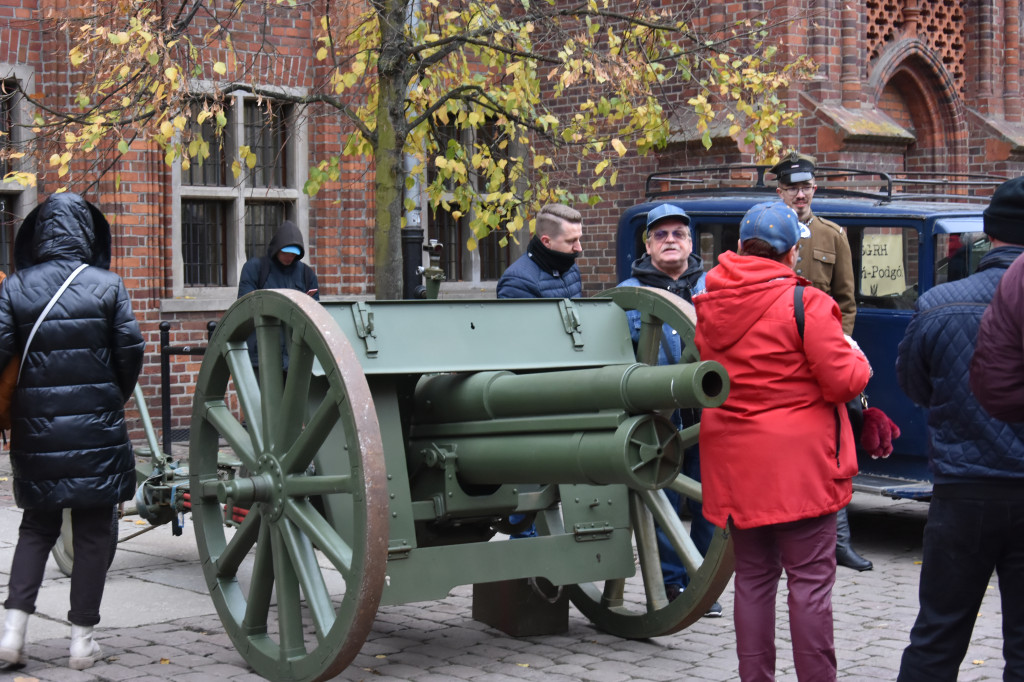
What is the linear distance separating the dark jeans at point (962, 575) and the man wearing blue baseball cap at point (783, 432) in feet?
Answer: 0.92

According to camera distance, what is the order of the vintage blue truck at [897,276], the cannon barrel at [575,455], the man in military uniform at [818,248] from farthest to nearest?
1. the vintage blue truck at [897,276]
2. the man in military uniform at [818,248]
3. the cannon barrel at [575,455]

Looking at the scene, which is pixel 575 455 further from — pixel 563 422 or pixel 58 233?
pixel 58 233

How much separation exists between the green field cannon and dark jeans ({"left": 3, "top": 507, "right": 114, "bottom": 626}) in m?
0.41

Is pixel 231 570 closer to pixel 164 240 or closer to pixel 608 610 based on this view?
pixel 608 610

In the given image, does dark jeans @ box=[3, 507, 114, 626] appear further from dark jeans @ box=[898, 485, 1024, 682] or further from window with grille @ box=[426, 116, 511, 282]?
window with grille @ box=[426, 116, 511, 282]

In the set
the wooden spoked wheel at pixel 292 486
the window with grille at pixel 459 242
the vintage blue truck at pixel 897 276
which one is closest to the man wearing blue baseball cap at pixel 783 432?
the wooden spoked wheel at pixel 292 486

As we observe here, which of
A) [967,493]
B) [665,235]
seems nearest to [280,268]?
[665,235]

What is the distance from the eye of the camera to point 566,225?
21.7ft

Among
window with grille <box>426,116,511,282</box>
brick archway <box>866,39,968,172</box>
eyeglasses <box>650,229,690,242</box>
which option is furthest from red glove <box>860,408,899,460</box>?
brick archway <box>866,39,968,172</box>

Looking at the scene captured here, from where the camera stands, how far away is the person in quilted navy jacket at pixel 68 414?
17.1 feet

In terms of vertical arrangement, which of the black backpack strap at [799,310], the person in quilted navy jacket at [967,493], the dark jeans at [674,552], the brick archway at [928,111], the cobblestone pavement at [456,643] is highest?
the brick archway at [928,111]

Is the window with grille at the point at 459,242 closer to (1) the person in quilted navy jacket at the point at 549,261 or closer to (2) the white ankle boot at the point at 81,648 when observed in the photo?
(1) the person in quilted navy jacket at the point at 549,261

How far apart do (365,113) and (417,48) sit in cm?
133

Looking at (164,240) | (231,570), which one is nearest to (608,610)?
(231,570)
